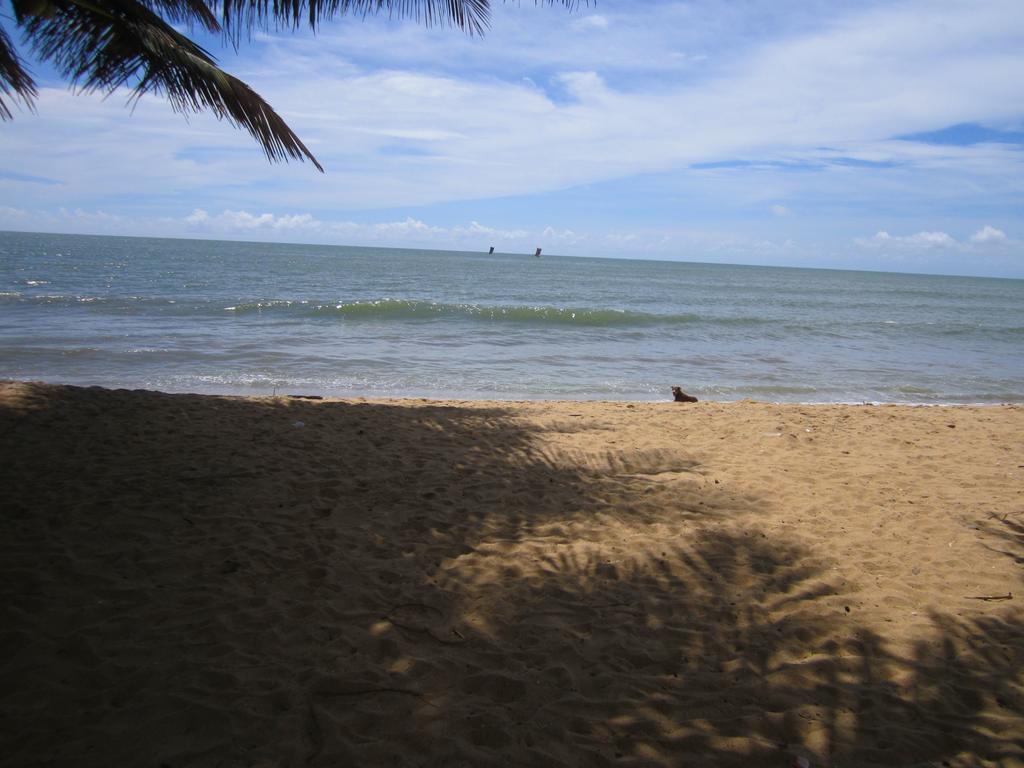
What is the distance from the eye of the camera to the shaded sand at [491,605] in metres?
2.31

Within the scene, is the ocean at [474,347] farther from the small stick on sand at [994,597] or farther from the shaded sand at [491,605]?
the small stick on sand at [994,597]

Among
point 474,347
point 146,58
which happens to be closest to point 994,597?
point 146,58

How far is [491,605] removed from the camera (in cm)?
321

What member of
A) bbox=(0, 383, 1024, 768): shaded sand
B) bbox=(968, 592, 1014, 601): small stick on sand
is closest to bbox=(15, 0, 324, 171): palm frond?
bbox=(0, 383, 1024, 768): shaded sand

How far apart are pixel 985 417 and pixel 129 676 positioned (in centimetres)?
997

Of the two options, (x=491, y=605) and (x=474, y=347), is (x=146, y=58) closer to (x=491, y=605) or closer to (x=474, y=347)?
(x=491, y=605)

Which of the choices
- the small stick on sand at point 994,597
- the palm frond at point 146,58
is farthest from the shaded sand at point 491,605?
the palm frond at point 146,58

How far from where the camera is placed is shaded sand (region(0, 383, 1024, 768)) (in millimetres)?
2311

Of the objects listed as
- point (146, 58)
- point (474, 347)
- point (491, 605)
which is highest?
point (146, 58)

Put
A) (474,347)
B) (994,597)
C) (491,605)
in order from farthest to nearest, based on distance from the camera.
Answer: (474,347) → (994,597) → (491,605)

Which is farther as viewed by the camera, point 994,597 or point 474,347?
point 474,347

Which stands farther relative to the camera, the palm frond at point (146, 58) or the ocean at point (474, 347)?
the ocean at point (474, 347)

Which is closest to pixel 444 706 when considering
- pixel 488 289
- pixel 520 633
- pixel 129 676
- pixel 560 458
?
pixel 520 633

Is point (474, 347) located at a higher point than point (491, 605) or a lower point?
higher
